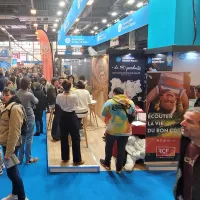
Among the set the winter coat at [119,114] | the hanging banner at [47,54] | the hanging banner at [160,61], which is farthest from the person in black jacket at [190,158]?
the hanging banner at [47,54]

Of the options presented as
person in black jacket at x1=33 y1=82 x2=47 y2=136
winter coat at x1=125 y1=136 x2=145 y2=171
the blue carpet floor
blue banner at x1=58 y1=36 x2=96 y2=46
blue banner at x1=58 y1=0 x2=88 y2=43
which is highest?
blue banner at x1=58 y1=36 x2=96 y2=46

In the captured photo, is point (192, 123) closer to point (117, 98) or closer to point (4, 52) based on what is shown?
point (117, 98)

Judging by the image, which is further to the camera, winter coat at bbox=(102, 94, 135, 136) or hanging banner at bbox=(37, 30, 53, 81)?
hanging banner at bbox=(37, 30, 53, 81)

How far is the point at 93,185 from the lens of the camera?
163 inches

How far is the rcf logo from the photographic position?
15.7 ft

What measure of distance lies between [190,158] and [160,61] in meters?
4.86

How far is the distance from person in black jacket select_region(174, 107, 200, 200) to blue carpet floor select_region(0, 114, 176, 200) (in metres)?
1.88

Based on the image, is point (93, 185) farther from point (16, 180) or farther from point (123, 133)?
point (16, 180)

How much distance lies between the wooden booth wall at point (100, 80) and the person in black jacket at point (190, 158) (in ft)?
17.7

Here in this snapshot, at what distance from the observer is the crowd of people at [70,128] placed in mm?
1929

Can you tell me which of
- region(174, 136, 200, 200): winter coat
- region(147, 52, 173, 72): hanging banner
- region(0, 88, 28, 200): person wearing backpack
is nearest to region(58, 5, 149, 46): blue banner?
region(147, 52, 173, 72): hanging banner

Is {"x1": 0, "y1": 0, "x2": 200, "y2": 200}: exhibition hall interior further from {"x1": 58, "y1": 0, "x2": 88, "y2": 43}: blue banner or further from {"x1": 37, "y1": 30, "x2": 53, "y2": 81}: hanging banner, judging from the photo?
{"x1": 37, "y1": 30, "x2": 53, "y2": 81}: hanging banner

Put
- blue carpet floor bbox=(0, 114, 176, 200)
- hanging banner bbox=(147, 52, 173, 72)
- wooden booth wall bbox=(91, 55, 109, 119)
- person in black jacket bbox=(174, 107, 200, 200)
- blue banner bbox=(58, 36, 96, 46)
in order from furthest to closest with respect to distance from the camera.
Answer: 1. blue banner bbox=(58, 36, 96, 46)
2. wooden booth wall bbox=(91, 55, 109, 119)
3. hanging banner bbox=(147, 52, 173, 72)
4. blue carpet floor bbox=(0, 114, 176, 200)
5. person in black jacket bbox=(174, 107, 200, 200)

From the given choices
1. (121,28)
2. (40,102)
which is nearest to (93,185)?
(40,102)
